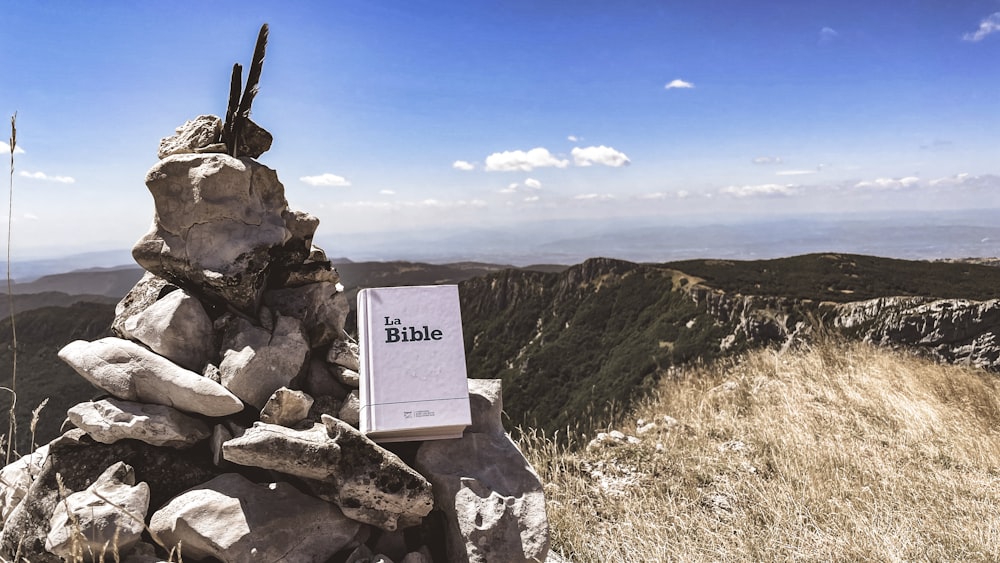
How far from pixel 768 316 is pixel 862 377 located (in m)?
5.38

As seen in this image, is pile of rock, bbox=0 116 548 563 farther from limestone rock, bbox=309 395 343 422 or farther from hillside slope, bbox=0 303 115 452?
hillside slope, bbox=0 303 115 452

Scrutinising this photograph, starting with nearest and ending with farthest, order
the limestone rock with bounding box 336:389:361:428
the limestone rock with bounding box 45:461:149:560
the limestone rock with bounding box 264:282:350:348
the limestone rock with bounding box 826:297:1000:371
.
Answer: the limestone rock with bounding box 45:461:149:560 < the limestone rock with bounding box 336:389:361:428 < the limestone rock with bounding box 264:282:350:348 < the limestone rock with bounding box 826:297:1000:371

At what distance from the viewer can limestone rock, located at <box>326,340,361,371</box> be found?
12.4 feet

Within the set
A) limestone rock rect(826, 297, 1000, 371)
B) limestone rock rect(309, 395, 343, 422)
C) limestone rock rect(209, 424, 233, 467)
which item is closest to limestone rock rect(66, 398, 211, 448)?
limestone rock rect(209, 424, 233, 467)

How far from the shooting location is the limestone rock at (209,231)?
3.53 m

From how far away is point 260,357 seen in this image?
338cm

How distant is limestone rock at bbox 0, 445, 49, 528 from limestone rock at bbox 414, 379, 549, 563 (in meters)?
2.27

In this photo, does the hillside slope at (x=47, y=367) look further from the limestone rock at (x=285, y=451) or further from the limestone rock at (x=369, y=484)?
the limestone rock at (x=369, y=484)

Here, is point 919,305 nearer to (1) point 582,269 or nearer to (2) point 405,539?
(2) point 405,539

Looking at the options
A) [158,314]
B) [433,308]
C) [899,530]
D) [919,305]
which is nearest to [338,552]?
[433,308]

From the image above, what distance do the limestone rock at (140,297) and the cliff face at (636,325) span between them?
189 inches

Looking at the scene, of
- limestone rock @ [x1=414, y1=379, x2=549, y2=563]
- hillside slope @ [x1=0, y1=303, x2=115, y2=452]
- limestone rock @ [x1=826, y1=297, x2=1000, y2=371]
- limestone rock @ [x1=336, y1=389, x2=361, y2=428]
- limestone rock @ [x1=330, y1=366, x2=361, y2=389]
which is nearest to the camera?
limestone rock @ [x1=414, y1=379, x2=549, y2=563]

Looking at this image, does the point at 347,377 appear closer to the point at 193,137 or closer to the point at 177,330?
the point at 177,330

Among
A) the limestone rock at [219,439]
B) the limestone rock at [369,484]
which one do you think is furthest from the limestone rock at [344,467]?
the limestone rock at [219,439]
